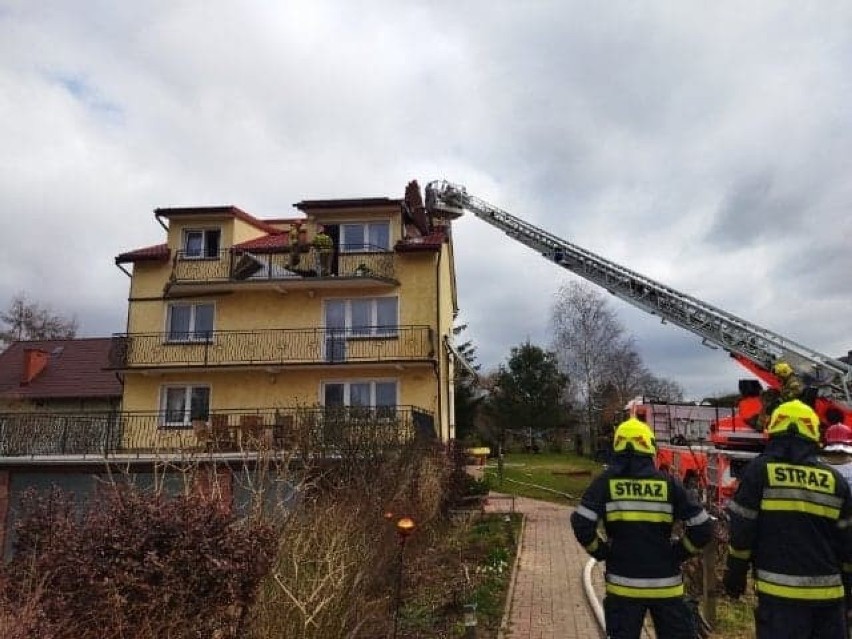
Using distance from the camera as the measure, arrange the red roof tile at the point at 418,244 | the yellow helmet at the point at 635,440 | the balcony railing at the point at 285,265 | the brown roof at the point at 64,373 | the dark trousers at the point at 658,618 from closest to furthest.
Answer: the dark trousers at the point at 658,618
the yellow helmet at the point at 635,440
the red roof tile at the point at 418,244
the balcony railing at the point at 285,265
the brown roof at the point at 64,373

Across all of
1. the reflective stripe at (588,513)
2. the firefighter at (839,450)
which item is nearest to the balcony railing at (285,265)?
the firefighter at (839,450)

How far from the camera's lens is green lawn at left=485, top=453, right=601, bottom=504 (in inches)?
866

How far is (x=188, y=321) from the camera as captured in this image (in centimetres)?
2523

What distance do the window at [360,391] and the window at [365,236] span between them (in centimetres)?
483

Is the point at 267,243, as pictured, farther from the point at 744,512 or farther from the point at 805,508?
the point at 805,508

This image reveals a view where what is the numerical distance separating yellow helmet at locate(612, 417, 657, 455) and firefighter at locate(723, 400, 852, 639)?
2.26 feet

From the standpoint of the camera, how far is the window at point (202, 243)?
2547 centimetres

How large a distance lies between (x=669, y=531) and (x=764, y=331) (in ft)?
50.4

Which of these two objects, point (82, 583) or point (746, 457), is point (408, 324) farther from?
point (82, 583)

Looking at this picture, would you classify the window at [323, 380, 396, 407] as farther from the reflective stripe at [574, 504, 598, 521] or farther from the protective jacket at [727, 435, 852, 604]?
the protective jacket at [727, 435, 852, 604]

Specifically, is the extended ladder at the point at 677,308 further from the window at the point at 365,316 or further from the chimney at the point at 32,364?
the chimney at the point at 32,364

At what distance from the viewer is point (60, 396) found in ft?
105

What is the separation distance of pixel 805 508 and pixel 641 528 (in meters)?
1.03

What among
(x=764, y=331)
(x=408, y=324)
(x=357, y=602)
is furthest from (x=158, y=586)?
(x=408, y=324)
